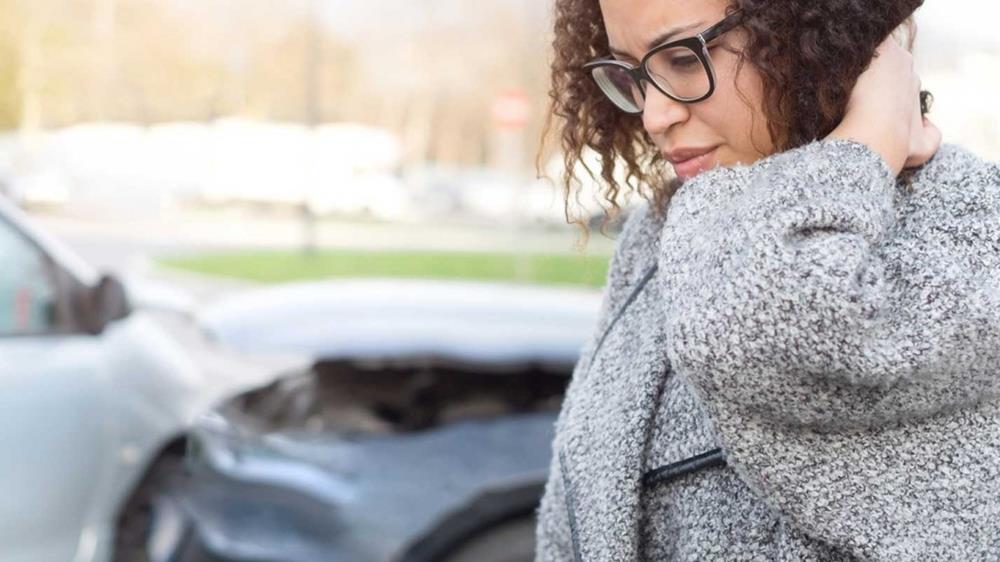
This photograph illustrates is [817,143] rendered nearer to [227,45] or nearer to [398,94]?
[227,45]

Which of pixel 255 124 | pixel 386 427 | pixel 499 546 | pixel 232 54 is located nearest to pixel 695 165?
pixel 499 546

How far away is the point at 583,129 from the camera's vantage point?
1403 millimetres

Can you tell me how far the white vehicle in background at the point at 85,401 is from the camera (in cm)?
320

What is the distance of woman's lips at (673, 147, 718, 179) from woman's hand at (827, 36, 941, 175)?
146 millimetres

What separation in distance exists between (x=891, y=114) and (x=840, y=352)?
263mm

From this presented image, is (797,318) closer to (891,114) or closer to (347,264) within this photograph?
(891,114)

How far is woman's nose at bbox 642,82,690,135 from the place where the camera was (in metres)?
1.17

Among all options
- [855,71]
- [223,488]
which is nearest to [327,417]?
[223,488]

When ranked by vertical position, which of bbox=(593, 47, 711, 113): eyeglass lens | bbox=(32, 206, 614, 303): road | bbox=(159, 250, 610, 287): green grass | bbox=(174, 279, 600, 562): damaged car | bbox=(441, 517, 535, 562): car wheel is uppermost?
bbox=(593, 47, 711, 113): eyeglass lens

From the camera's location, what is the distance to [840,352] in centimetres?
94

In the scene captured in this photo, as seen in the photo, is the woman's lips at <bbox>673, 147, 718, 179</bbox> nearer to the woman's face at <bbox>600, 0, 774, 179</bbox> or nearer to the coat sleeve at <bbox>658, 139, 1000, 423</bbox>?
the woman's face at <bbox>600, 0, 774, 179</bbox>

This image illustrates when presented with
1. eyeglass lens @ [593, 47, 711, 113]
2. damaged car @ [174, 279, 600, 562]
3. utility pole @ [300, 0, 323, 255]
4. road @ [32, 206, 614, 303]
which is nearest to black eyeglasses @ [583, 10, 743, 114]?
eyeglass lens @ [593, 47, 711, 113]

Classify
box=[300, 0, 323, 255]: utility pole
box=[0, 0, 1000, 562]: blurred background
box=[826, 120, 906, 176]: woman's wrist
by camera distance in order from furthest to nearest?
box=[300, 0, 323, 255]: utility pole → box=[0, 0, 1000, 562]: blurred background → box=[826, 120, 906, 176]: woman's wrist

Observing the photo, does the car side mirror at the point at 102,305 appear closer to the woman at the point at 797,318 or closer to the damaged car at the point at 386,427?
the damaged car at the point at 386,427
